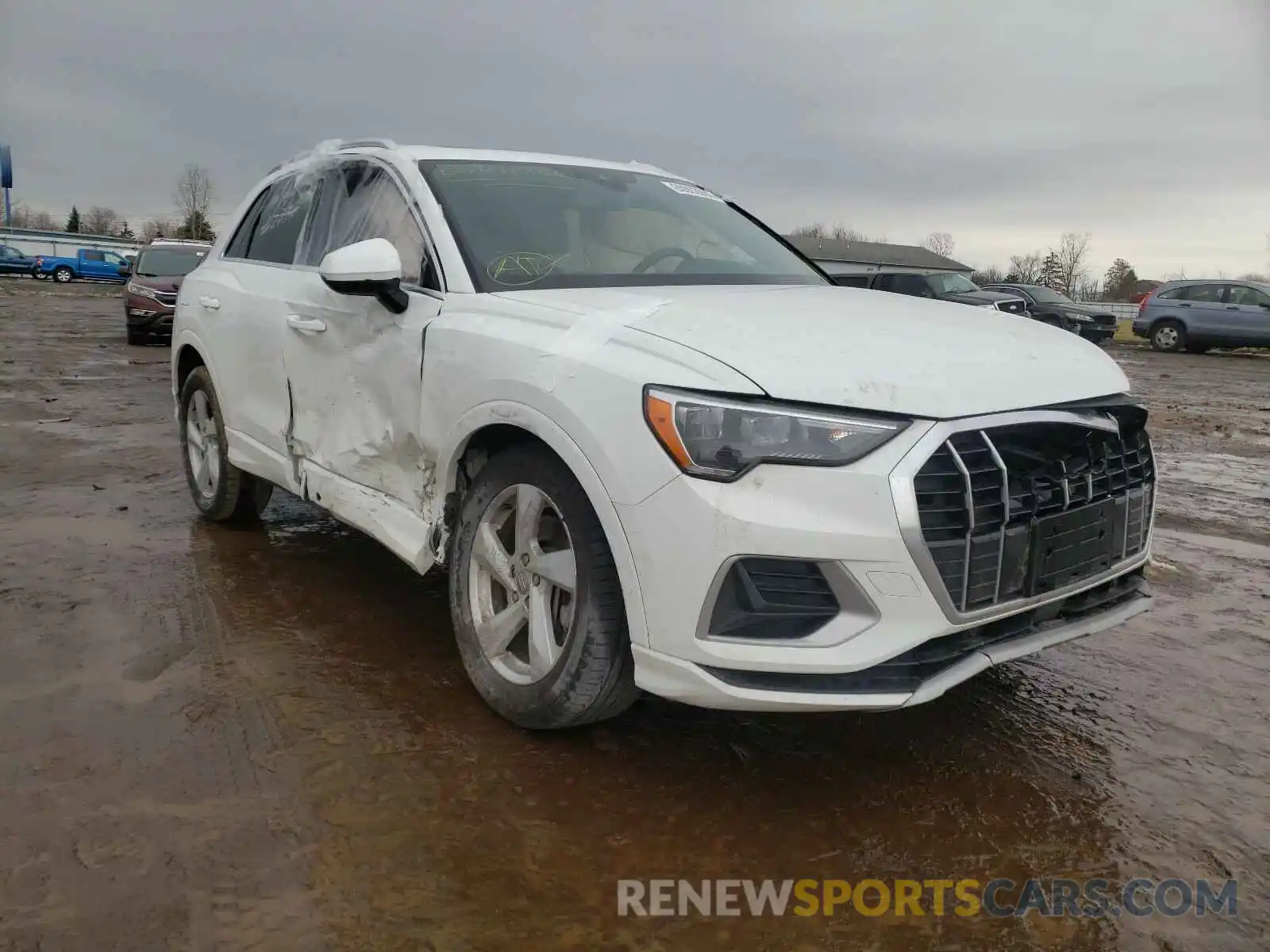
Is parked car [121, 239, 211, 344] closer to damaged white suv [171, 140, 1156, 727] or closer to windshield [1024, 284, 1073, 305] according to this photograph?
damaged white suv [171, 140, 1156, 727]

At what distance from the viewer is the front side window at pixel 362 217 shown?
11.3 feet

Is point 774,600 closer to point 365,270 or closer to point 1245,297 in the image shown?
point 365,270

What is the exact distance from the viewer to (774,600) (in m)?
2.31

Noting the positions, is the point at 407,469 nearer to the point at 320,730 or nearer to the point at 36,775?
the point at 320,730

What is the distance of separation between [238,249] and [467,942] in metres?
3.94

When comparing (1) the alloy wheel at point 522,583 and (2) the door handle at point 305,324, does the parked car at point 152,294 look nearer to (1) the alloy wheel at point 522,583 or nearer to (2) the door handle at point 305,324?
(2) the door handle at point 305,324

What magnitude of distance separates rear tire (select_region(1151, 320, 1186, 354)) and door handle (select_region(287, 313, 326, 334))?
22853 millimetres

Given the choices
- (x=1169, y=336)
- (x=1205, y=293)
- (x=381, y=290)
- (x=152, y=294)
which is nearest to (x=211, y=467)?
(x=381, y=290)

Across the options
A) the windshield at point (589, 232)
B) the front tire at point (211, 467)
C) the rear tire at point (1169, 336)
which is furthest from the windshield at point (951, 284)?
the front tire at point (211, 467)

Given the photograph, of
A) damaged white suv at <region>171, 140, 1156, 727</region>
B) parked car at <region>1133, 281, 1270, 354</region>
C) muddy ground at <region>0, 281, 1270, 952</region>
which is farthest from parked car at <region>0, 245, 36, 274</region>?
damaged white suv at <region>171, 140, 1156, 727</region>

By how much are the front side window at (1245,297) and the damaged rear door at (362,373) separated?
22391 millimetres

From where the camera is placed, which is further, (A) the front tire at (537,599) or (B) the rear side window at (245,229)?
(B) the rear side window at (245,229)

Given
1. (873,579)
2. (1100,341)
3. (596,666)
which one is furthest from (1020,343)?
(1100,341)

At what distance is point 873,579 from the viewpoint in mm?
2264
